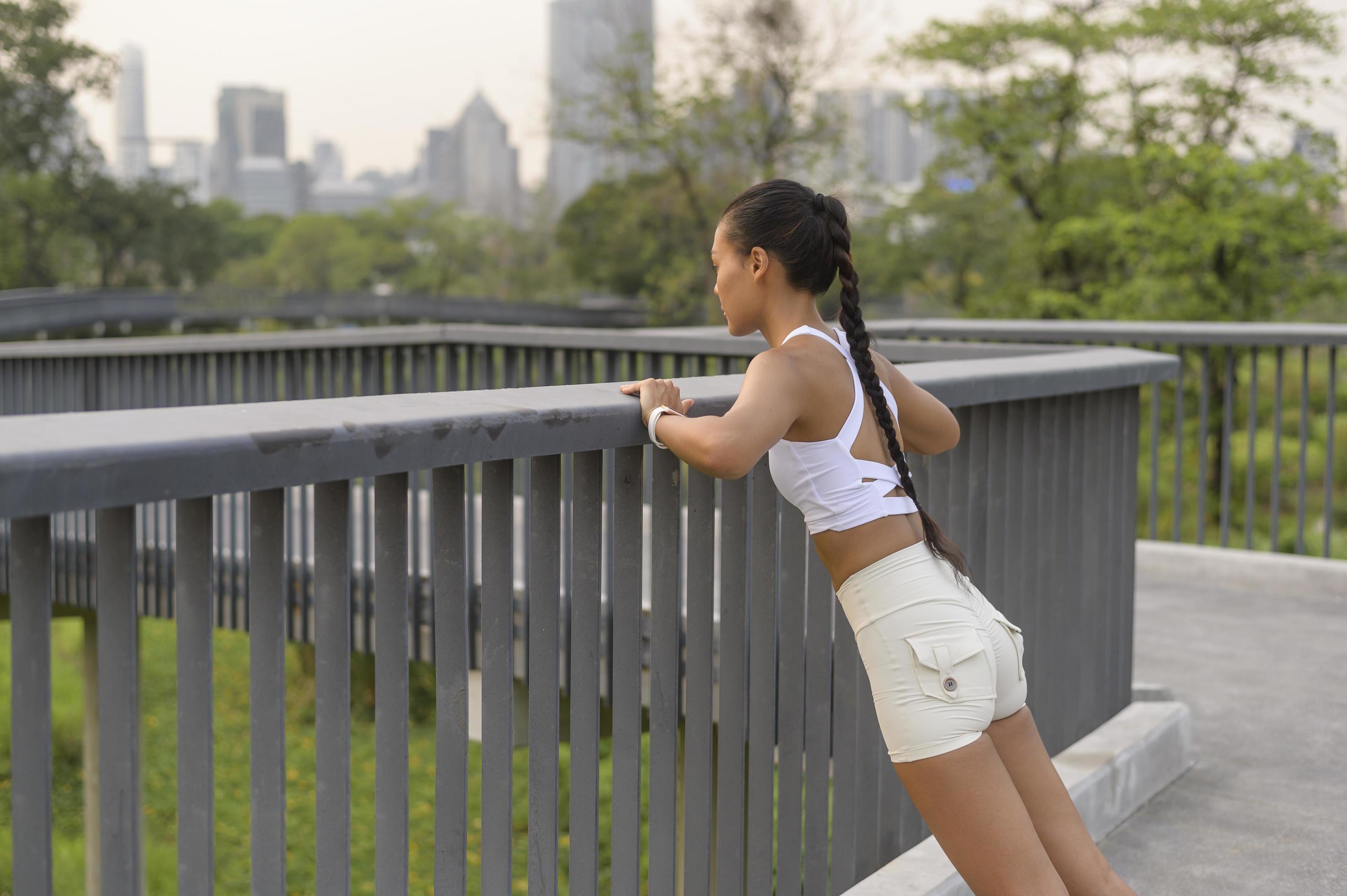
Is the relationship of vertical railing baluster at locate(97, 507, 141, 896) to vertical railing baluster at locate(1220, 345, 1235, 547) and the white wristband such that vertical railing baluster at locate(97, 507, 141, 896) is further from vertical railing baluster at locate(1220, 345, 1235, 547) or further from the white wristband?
vertical railing baluster at locate(1220, 345, 1235, 547)

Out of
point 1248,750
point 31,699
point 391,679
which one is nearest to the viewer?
point 31,699

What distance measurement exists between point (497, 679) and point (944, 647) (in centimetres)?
75

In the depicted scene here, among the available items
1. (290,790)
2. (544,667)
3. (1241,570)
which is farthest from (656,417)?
(290,790)

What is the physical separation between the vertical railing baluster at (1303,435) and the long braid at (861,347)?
15.4 feet

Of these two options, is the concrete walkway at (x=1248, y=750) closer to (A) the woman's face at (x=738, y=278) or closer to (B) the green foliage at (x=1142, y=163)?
(A) the woman's face at (x=738, y=278)

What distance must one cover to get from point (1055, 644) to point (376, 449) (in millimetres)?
2427

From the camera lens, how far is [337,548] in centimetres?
181

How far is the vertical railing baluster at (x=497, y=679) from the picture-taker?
2059mm

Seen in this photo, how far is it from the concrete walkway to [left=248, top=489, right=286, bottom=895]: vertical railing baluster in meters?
2.26

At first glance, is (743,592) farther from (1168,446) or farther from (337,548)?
(1168,446)

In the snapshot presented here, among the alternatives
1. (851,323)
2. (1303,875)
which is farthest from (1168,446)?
(851,323)

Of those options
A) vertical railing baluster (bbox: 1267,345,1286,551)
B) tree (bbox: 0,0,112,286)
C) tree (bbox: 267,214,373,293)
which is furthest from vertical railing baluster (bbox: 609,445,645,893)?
tree (bbox: 267,214,373,293)

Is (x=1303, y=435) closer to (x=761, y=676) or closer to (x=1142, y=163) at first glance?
(x=761, y=676)

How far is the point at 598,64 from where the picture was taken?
3569 centimetres
